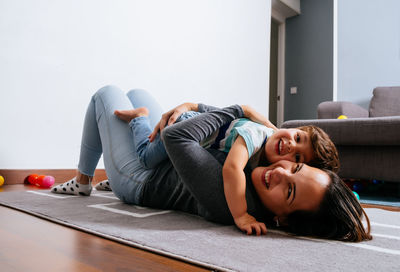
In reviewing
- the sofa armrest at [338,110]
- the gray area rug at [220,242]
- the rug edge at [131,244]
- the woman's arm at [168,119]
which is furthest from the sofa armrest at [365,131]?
the rug edge at [131,244]

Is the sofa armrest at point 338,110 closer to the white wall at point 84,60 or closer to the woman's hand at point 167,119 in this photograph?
the white wall at point 84,60

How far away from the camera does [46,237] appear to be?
2.80 ft

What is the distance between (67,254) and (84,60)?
1852 mm

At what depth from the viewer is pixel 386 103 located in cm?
328

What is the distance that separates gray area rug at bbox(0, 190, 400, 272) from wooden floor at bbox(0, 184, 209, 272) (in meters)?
0.03

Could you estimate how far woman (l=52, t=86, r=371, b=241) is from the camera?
2.87 feet

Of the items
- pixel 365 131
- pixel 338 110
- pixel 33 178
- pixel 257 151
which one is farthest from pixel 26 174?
pixel 338 110

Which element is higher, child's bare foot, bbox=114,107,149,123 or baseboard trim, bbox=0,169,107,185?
child's bare foot, bbox=114,107,149,123

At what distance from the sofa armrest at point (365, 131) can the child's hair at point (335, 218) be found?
4.09 ft

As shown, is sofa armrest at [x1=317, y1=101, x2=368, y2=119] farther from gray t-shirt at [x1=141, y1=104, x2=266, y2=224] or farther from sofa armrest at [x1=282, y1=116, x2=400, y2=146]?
gray t-shirt at [x1=141, y1=104, x2=266, y2=224]

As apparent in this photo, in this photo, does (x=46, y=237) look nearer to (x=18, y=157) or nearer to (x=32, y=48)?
(x=18, y=157)

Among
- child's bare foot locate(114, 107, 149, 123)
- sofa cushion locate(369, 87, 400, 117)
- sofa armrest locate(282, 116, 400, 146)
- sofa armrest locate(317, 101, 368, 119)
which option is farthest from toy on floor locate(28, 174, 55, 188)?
sofa cushion locate(369, 87, 400, 117)

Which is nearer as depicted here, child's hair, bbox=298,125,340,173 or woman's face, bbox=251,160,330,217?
woman's face, bbox=251,160,330,217

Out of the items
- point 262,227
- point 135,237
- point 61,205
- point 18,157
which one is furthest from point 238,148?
point 18,157
